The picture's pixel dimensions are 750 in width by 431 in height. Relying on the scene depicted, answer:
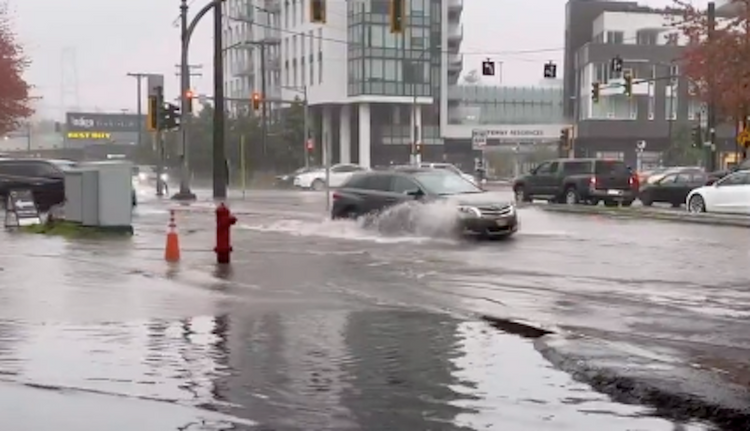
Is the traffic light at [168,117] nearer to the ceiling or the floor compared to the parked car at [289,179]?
nearer to the ceiling

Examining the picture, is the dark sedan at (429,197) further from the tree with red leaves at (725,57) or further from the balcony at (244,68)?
the balcony at (244,68)

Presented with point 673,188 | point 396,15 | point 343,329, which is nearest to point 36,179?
point 396,15

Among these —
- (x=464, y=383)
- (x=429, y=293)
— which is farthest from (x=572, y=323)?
(x=464, y=383)

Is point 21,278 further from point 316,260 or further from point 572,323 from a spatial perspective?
point 572,323

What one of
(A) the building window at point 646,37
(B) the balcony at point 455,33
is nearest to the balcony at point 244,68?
(B) the balcony at point 455,33

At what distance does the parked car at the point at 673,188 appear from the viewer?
3678 cm

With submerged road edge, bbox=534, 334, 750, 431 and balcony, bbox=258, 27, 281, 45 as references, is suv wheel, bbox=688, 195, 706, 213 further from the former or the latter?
balcony, bbox=258, 27, 281, 45

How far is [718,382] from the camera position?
7758mm

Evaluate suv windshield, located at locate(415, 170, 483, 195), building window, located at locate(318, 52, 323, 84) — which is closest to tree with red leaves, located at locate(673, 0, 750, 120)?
suv windshield, located at locate(415, 170, 483, 195)

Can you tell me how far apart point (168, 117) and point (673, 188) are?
64.1ft

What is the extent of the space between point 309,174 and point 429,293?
47.9m

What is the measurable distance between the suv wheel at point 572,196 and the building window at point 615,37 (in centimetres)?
5801

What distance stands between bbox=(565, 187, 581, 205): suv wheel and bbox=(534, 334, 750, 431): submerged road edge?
87.7 feet

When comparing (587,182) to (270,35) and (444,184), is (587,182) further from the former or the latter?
(270,35)
